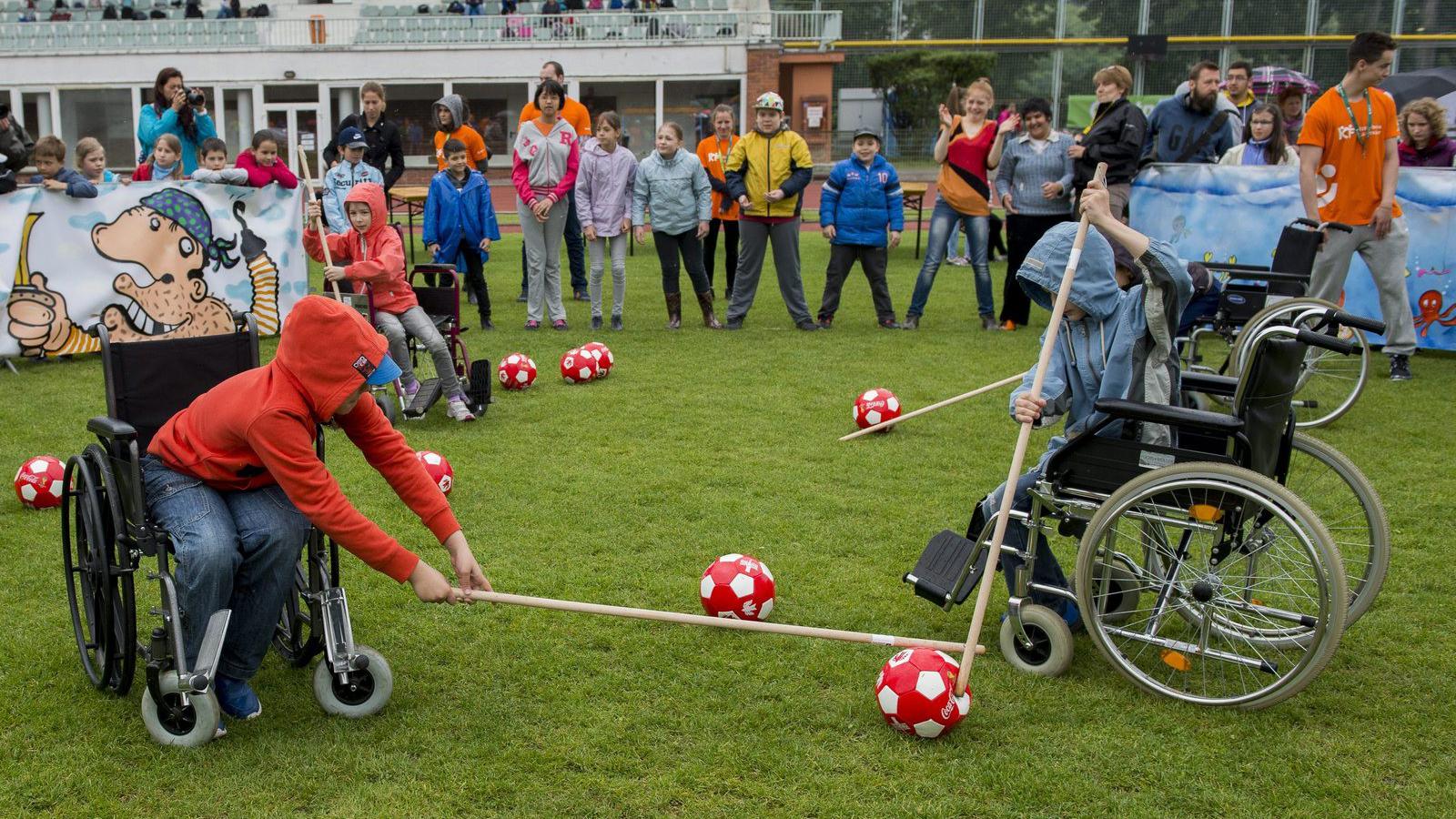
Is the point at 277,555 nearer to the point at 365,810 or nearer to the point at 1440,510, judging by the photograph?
the point at 365,810

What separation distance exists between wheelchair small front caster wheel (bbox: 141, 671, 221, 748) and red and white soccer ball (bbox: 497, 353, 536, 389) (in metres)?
5.12

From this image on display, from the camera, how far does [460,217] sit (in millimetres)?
10844

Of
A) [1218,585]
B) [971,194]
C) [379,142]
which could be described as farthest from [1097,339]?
[379,142]

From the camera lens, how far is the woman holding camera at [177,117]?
11.3 m

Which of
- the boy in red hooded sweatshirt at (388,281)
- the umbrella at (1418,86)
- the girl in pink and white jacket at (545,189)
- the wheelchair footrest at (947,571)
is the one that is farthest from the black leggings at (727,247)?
the umbrella at (1418,86)

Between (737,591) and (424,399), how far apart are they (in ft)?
13.0

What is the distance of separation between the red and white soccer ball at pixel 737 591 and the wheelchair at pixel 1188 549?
62cm

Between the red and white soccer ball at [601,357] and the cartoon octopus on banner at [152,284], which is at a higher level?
the cartoon octopus on banner at [152,284]

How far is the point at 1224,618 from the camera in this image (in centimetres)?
407

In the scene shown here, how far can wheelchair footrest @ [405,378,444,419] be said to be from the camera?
307 inches

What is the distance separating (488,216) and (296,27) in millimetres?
28270

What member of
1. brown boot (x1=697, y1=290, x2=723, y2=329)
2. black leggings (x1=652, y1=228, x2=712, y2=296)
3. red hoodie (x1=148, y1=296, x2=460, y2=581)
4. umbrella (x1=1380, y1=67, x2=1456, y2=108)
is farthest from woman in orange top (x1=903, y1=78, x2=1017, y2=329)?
umbrella (x1=1380, y1=67, x2=1456, y2=108)

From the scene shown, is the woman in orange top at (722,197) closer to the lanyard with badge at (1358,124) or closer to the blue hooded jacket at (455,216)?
the blue hooded jacket at (455,216)

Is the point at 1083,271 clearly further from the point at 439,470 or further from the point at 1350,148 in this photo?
the point at 1350,148
